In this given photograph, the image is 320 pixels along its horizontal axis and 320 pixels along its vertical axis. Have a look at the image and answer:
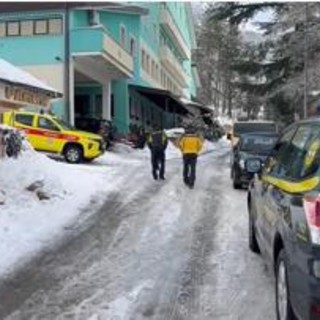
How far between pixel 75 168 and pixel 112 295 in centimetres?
1507

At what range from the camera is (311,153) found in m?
6.68

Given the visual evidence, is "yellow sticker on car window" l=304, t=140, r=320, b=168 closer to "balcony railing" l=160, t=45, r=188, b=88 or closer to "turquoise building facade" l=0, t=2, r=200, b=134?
"turquoise building facade" l=0, t=2, r=200, b=134

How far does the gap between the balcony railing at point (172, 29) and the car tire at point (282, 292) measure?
53410mm

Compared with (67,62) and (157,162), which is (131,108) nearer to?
(67,62)

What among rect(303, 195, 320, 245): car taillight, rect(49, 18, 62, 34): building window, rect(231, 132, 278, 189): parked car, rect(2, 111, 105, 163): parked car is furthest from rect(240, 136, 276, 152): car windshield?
rect(49, 18, 62, 34): building window

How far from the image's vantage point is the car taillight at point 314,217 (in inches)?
225

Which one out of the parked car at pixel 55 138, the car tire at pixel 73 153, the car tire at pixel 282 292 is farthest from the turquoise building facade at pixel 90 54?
the car tire at pixel 282 292

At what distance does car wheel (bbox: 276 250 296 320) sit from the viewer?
6473mm

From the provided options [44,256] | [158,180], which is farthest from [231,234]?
[158,180]

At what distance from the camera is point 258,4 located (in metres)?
41.8

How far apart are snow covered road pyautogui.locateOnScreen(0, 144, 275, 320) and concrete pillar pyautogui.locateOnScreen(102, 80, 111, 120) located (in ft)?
82.7

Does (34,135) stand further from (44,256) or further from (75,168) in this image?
(44,256)

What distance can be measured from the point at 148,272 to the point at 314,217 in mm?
4556

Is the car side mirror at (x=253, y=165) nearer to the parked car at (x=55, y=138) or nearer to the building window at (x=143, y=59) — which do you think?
the parked car at (x=55, y=138)
